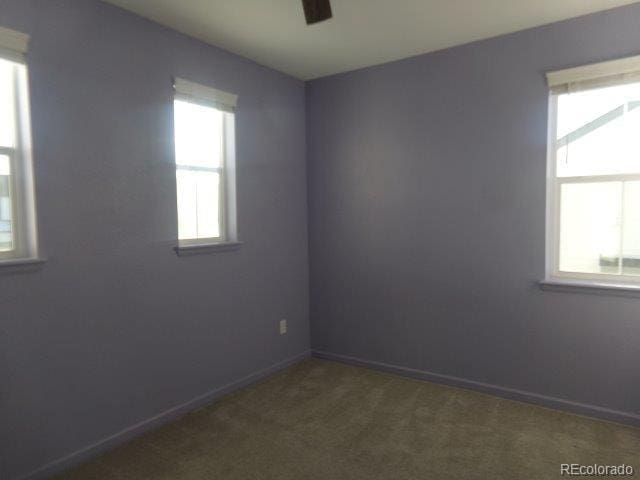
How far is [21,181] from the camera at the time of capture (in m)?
2.11

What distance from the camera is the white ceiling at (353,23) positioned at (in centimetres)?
242

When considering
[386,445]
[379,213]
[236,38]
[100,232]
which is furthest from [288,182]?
[386,445]

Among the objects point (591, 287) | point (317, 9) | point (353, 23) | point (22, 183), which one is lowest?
point (591, 287)

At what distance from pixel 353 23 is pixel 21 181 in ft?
6.85

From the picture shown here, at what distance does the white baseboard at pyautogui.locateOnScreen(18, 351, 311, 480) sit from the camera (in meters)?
2.17

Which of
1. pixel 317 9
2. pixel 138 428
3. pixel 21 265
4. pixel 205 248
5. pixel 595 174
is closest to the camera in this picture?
pixel 317 9

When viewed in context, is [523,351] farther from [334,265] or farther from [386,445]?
[334,265]

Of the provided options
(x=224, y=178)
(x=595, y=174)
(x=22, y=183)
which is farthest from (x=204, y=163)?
(x=595, y=174)

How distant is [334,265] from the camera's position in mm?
3775

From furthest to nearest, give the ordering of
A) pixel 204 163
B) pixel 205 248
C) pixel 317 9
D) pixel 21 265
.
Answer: pixel 204 163 → pixel 205 248 → pixel 21 265 → pixel 317 9

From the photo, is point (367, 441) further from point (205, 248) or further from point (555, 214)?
point (555, 214)

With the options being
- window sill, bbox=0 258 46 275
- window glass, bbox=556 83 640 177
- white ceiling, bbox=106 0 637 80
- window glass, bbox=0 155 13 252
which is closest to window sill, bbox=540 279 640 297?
window glass, bbox=556 83 640 177

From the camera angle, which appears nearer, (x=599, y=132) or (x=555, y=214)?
(x=599, y=132)

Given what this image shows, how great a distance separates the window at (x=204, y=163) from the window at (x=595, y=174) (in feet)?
7.32
